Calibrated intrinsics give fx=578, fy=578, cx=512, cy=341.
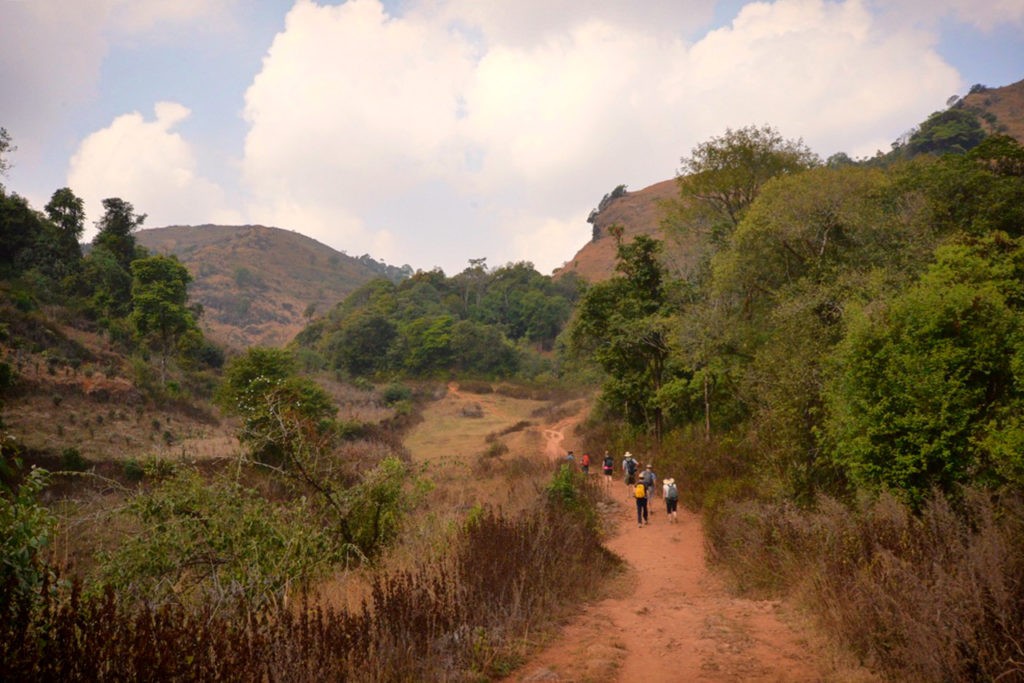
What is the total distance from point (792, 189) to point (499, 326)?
61082mm

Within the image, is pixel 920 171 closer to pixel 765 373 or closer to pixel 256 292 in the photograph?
pixel 765 373

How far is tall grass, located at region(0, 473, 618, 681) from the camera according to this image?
3.16 metres

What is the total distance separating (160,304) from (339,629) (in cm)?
4029

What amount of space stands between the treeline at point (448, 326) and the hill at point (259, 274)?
20.8m

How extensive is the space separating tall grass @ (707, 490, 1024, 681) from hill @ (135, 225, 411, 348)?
3258 inches

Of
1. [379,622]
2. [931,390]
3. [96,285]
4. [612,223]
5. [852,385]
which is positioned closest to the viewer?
[379,622]

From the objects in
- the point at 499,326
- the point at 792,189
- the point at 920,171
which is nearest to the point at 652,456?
the point at 792,189

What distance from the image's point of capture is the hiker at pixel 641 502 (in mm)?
14344

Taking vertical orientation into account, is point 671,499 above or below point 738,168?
below

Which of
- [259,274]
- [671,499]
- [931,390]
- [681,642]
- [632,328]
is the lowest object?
[671,499]

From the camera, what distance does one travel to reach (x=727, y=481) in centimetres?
1457

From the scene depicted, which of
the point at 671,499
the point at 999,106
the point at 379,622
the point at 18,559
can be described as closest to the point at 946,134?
the point at 999,106

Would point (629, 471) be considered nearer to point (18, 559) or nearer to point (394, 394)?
point (18, 559)

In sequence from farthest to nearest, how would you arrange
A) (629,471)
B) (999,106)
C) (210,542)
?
(999,106) < (629,471) < (210,542)
